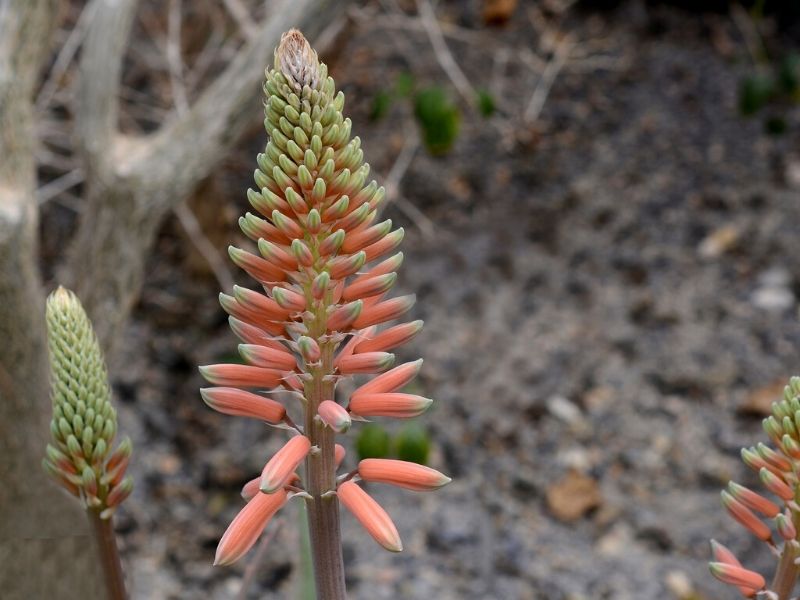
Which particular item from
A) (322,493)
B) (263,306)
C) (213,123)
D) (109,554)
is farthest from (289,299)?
(213,123)

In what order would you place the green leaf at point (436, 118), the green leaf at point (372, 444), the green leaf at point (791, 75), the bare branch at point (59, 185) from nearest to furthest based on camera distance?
the green leaf at point (372, 444) < the green leaf at point (436, 118) < the bare branch at point (59, 185) < the green leaf at point (791, 75)

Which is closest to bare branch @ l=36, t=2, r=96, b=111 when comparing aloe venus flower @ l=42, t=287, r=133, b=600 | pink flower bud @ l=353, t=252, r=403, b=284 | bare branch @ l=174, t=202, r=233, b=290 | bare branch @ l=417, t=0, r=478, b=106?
bare branch @ l=174, t=202, r=233, b=290

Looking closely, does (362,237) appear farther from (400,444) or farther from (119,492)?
(400,444)

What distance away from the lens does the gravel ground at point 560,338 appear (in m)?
2.74

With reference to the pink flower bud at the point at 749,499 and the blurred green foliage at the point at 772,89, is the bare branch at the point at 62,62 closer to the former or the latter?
the blurred green foliage at the point at 772,89

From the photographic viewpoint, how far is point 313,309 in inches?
26.0

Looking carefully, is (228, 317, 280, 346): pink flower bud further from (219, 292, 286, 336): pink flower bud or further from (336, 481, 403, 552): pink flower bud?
(336, 481, 403, 552): pink flower bud

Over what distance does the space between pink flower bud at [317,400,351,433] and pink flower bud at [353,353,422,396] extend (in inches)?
3.0

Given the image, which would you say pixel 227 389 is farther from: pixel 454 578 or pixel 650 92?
pixel 650 92

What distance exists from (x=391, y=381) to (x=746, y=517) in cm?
29

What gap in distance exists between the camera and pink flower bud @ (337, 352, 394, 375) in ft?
2.23

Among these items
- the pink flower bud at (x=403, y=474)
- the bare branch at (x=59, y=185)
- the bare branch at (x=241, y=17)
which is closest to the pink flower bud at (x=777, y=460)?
the pink flower bud at (x=403, y=474)

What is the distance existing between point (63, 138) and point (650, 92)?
2212 mm

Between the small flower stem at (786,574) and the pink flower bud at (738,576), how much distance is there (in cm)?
2
